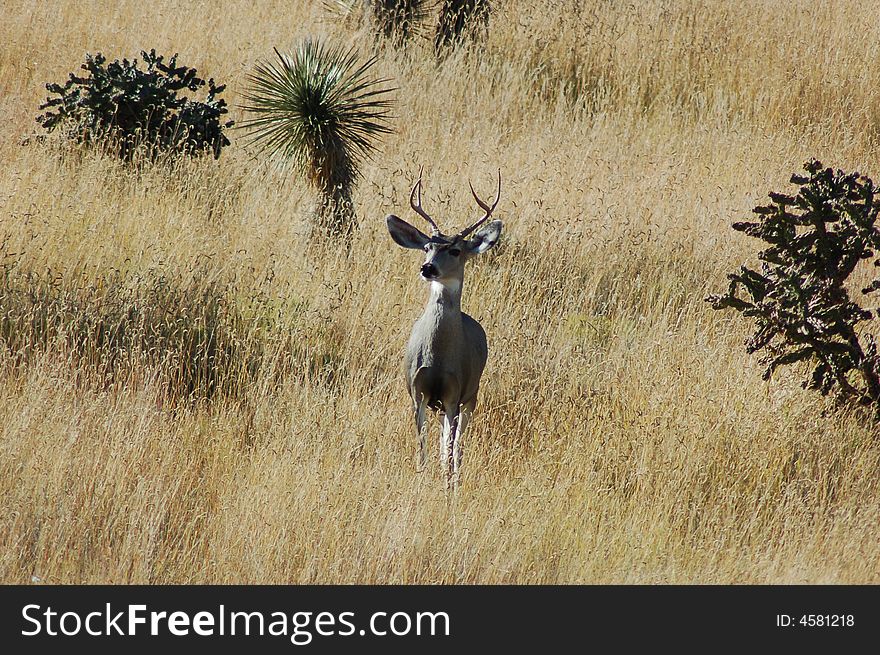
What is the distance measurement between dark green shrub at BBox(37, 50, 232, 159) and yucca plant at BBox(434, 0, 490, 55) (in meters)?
4.69

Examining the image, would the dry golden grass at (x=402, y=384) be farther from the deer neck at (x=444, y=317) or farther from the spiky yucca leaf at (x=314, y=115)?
the deer neck at (x=444, y=317)

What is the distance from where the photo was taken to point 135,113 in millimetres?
9805

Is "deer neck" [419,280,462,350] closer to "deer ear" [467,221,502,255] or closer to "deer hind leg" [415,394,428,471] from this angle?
"deer ear" [467,221,502,255]

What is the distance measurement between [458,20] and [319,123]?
6096 mm

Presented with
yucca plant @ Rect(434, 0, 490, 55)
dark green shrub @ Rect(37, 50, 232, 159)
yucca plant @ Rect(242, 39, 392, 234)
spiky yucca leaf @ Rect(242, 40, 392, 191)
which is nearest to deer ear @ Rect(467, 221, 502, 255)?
yucca plant @ Rect(242, 39, 392, 234)

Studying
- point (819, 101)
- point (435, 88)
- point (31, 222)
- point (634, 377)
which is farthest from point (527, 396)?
point (819, 101)

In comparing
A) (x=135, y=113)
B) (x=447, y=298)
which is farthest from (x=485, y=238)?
(x=135, y=113)

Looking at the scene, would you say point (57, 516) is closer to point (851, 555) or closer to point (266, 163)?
point (851, 555)

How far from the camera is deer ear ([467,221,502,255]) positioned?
580 cm

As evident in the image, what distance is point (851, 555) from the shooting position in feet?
17.1

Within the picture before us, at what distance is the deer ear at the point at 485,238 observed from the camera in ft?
19.0

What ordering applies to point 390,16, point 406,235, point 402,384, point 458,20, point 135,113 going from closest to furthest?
1. point 406,235
2. point 402,384
3. point 135,113
4. point 390,16
5. point 458,20

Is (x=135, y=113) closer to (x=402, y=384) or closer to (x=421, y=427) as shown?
(x=402, y=384)

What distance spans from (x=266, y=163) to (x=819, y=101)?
750 centimetres
